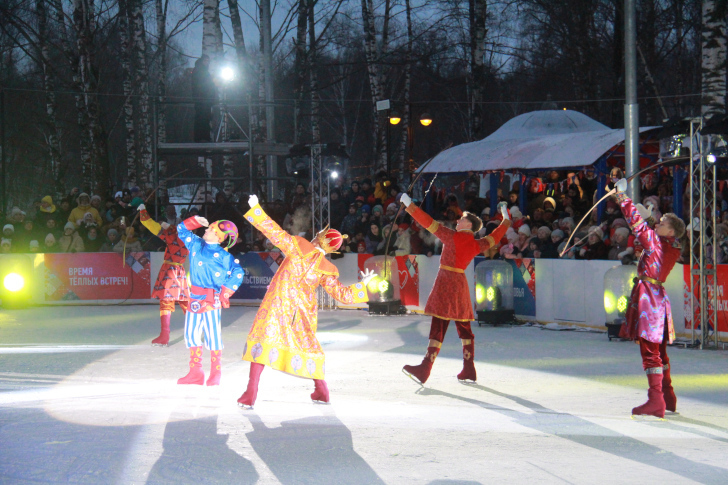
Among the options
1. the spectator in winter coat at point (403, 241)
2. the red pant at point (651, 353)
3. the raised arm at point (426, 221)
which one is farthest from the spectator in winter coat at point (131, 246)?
the red pant at point (651, 353)

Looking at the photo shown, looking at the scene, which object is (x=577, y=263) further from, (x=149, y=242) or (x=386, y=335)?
(x=149, y=242)

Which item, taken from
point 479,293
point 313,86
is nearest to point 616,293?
point 479,293

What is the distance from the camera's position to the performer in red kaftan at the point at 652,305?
6.68 meters

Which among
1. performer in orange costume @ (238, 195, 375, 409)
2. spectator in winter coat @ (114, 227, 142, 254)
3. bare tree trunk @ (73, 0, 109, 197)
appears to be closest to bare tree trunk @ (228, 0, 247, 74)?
bare tree trunk @ (73, 0, 109, 197)

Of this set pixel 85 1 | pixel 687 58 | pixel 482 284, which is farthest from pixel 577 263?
Answer: pixel 687 58

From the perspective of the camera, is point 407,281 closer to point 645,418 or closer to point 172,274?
point 172,274

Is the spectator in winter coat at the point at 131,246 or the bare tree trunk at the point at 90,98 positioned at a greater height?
the bare tree trunk at the point at 90,98

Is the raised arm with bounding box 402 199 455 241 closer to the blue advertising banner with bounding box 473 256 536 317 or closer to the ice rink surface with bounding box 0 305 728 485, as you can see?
the ice rink surface with bounding box 0 305 728 485

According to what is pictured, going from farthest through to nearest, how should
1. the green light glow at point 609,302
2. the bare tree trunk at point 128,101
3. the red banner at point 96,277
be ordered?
the bare tree trunk at point 128,101
the red banner at point 96,277
the green light glow at point 609,302

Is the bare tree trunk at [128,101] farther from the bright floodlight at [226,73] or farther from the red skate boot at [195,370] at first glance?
the red skate boot at [195,370]

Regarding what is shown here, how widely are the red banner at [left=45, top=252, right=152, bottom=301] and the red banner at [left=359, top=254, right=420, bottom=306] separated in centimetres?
499

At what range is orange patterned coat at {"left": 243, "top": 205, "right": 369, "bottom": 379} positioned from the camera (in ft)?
22.8

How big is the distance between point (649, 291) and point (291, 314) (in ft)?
9.49

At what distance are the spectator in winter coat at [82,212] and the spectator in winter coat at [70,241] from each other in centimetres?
57
